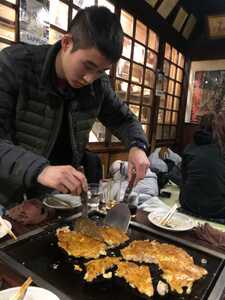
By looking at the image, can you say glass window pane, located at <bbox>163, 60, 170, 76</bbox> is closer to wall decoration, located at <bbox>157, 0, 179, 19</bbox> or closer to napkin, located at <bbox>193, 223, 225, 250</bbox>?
wall decoration, located at <bbox>157, 0, 179, 19</bbox>

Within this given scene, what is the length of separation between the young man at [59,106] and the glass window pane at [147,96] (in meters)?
2.55

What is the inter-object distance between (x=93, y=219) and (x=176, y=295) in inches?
20.2

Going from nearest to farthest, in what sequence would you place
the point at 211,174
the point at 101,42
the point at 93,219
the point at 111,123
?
the point at 101,42 < the point at 93,219 < the point at 111,123 < the point at 211,174

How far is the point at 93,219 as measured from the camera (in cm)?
120

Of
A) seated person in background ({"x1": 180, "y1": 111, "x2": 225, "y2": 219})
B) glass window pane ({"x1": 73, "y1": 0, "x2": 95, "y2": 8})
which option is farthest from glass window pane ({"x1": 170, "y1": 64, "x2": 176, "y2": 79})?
seated person in background ({"x1": 180, "y1": 111, "x2": 225, "y2": 219})

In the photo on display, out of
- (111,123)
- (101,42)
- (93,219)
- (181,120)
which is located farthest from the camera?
(181,120)

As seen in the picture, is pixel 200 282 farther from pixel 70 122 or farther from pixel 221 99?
pixel 221 99

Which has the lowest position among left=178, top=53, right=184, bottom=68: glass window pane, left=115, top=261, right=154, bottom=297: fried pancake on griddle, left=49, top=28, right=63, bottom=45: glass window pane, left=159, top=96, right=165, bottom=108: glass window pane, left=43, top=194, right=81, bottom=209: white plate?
left=115, top=261, right=154, bottom=297: fried pancake on griddle

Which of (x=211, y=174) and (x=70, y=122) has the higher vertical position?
(x=70, y=122)

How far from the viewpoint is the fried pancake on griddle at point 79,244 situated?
3.01 feet

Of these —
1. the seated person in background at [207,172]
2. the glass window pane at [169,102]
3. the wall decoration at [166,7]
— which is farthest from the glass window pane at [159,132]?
the seated person in background at [207,172]

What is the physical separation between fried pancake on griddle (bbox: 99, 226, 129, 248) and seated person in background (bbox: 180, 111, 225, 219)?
119 centimetres

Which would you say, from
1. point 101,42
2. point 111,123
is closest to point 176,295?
point 101,42

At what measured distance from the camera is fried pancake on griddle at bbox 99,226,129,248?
100cm
